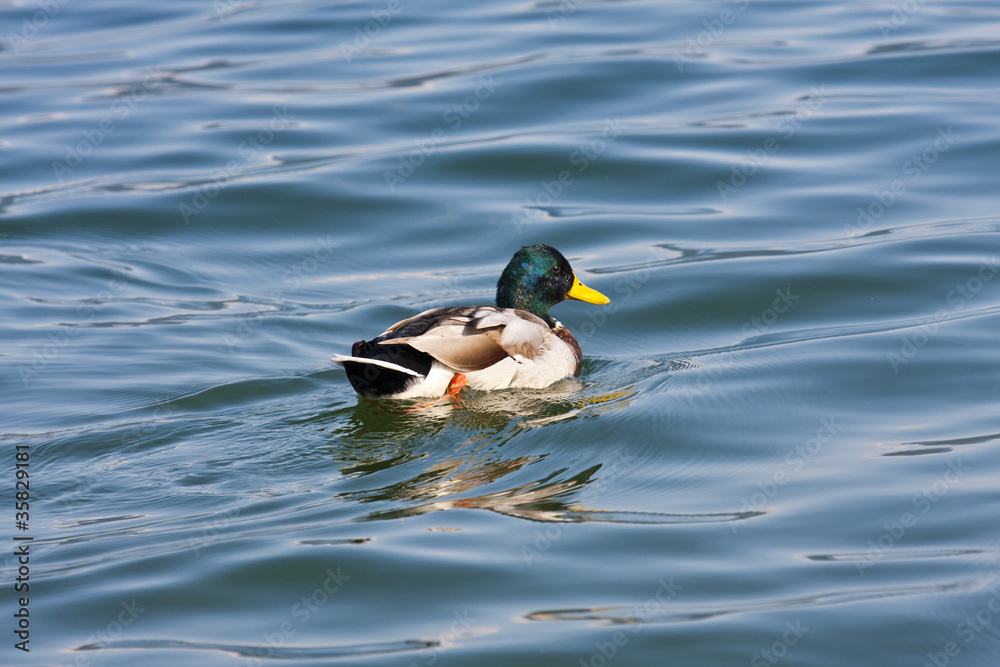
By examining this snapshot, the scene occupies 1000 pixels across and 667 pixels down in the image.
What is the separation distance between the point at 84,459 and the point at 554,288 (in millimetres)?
3496

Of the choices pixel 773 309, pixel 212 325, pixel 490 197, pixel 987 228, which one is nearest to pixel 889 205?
pixel 987 228

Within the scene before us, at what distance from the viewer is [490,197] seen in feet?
38.2

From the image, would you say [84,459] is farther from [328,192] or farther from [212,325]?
[328,192]

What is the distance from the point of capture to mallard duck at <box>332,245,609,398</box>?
273 inches
